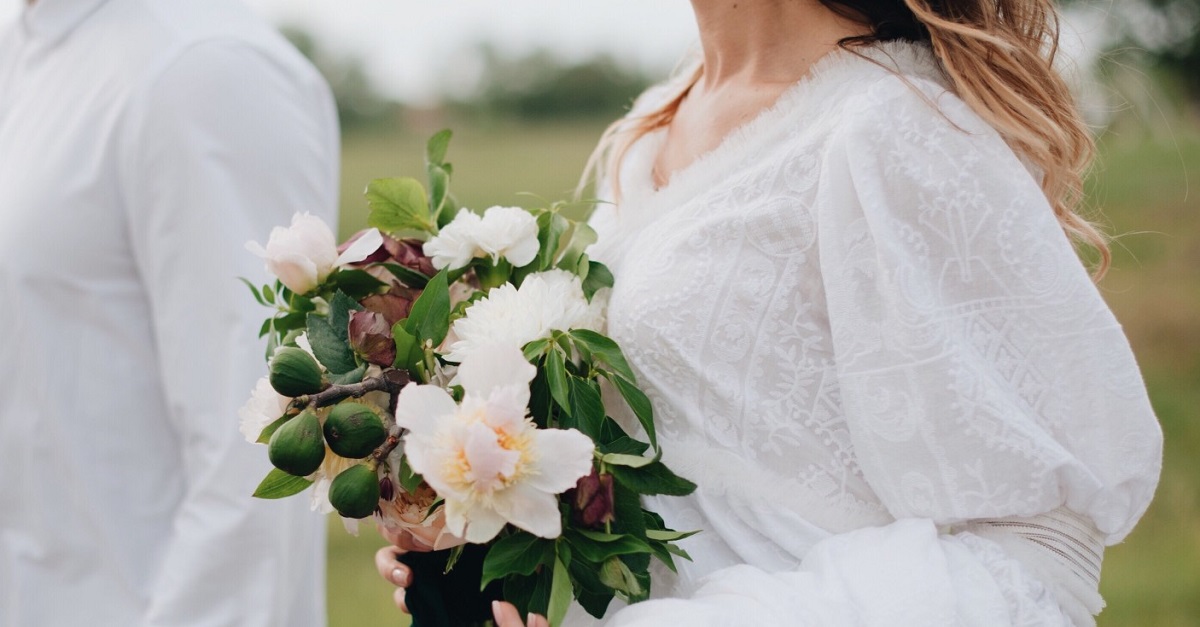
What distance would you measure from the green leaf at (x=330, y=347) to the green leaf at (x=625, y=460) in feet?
1.00

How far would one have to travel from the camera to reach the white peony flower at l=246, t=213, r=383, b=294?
141 cm

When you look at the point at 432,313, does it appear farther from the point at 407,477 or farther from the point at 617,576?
the point at 617,576

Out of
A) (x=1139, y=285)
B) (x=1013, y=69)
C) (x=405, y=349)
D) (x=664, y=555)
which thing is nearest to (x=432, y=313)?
(x=405, y=349)

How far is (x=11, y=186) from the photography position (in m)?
1.97

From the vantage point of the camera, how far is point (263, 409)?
4.28 ft

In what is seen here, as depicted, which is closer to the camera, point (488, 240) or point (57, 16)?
point (488, 240)

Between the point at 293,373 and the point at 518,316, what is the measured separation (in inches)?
10.0

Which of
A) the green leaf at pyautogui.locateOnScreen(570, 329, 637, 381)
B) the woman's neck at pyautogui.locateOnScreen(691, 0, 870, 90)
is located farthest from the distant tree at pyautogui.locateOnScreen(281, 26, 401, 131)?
the green leaf at pyautogui.locateOnScreen(570, 329, 637, 381)

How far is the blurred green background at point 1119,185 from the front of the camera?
424cm

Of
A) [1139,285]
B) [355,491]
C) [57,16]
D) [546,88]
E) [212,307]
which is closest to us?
[355,491]

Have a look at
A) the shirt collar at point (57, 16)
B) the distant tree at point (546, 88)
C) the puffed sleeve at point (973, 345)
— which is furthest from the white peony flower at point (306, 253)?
the distant tree at point (546, 88)

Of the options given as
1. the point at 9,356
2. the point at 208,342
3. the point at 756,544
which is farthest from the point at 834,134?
the point at 9,356

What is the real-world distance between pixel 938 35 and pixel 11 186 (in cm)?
153

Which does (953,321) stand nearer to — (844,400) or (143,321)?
(844,400)
